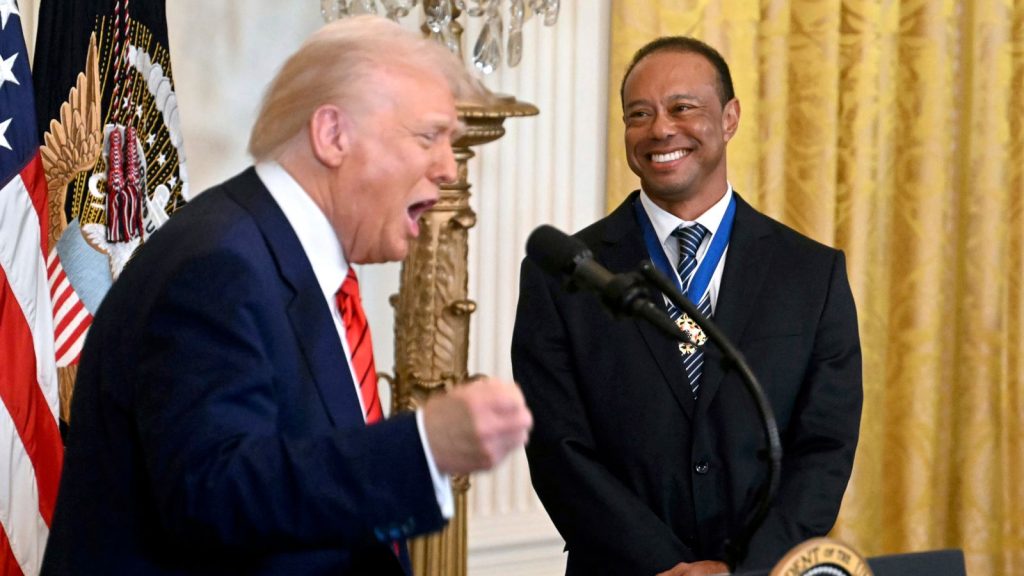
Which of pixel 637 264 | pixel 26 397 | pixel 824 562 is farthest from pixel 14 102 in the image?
pixel 824 562

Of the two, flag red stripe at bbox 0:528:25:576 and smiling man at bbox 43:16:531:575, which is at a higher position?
smiling man at bbox 43:16:531:575

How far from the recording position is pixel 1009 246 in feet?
13.9

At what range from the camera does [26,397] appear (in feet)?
8.93

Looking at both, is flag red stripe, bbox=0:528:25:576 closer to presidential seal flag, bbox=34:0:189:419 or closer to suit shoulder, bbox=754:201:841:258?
presidential seal flag, bbox=34:0:189:419

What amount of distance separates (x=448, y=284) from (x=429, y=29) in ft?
1.92

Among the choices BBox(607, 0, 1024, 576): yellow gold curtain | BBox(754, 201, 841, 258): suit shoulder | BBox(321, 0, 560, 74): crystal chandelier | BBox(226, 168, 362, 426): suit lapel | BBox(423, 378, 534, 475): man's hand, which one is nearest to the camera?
BBox(423, 378, 534, 475): man's hand

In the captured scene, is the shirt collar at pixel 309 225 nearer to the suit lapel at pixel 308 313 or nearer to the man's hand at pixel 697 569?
the suit lapel at pixel 308 313

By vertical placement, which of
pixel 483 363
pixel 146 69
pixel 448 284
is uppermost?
pixel 146 69

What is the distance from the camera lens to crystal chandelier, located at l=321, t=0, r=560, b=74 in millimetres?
3025

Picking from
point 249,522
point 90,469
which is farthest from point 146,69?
point 249,522

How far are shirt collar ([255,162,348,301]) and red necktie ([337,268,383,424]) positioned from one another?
0.15 feet

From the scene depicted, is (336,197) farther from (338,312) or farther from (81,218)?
(81,218)

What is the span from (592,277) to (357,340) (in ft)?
1.30

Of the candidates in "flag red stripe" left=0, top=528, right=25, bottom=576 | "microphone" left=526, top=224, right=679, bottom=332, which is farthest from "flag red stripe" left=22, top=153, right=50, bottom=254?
"microphone" left=526, top=224, right=679, bottom=332
